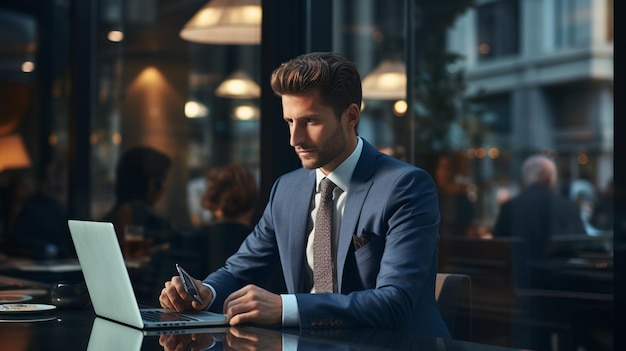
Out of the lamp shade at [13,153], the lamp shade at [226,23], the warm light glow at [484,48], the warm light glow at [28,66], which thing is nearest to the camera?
the lamp shade at [226,23]

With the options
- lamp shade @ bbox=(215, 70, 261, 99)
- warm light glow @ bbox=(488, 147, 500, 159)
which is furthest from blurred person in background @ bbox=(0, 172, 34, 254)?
warm light glow @ bbox=(488, 147, 500, 159)

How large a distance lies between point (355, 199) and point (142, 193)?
12.6 ft

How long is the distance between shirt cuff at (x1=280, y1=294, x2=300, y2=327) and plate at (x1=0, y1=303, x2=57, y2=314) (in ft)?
2.69

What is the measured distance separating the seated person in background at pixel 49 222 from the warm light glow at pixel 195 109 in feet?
6.55

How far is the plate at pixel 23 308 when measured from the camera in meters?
2.85

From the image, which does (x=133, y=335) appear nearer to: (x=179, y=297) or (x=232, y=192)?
(x=179, y=297)

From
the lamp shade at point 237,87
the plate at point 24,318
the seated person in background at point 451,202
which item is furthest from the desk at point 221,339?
the seated person in background at point 451,202

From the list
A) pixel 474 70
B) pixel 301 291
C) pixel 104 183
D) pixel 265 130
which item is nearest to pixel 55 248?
pixel 104 183

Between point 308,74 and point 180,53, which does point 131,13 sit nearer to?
point 180,53

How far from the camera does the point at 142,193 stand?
21.4ft

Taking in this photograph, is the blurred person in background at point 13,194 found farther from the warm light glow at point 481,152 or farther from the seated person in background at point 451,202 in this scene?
the warm light glow at point 481,152

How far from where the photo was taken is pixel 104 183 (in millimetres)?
7258

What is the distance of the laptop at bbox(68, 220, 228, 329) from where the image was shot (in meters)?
2.40

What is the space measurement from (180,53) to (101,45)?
3.67 ft
